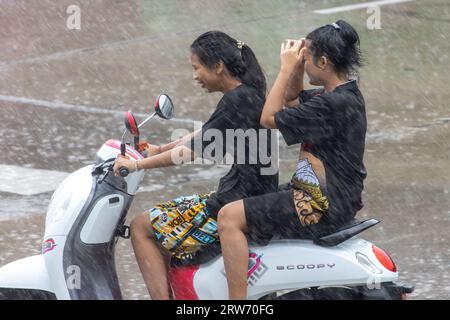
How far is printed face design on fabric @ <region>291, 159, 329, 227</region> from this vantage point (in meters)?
4.81

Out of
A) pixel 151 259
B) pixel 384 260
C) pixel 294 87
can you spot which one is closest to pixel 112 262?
pixel 151 259

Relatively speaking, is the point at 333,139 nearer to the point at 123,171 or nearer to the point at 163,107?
the point at 163,107

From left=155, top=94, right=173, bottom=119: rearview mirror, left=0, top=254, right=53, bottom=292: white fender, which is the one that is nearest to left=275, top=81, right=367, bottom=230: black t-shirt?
left=155, top=94, right=173, bottom=119: rearview mirror

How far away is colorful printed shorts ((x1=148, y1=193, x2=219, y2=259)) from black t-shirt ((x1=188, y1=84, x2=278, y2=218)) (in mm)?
115

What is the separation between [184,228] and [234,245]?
0.33m

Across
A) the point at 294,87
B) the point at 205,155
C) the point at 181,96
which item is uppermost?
the point at 294,87

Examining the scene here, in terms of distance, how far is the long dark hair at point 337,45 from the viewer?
4.83 meters

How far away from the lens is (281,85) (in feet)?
15.9

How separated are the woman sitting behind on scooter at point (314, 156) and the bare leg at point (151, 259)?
0.39 meters

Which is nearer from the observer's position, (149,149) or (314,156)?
(314,156)
